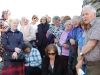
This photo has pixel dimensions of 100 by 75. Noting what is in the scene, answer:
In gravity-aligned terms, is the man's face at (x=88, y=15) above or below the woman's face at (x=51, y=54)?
above

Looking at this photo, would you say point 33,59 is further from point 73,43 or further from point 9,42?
point 73,43

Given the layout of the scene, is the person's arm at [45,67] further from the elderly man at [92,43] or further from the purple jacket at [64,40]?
the elderly man at [92,43]

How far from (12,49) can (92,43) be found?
2649mm

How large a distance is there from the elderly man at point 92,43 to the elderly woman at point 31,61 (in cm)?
239

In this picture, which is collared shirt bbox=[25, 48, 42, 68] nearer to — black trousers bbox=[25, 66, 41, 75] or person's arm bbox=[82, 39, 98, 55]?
black trousers bbox=[25, 66, 41, 75]

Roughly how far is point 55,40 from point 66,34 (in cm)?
54

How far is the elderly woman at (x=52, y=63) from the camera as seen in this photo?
5.43m

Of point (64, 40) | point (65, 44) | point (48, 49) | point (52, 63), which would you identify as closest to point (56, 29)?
point (64, 40)

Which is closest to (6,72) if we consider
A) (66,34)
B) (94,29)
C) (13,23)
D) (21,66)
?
(21,66)

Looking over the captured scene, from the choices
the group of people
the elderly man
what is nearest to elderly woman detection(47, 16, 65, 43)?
the group of people

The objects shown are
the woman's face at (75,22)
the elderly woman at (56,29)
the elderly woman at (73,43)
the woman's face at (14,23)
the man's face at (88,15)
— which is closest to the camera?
the man's face at (88,15)

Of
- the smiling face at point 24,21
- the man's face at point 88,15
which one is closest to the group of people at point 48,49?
the smiling face at point 24,21

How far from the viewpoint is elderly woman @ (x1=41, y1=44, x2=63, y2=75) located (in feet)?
17.8

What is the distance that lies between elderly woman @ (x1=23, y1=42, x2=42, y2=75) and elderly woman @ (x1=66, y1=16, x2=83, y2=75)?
0.81m
